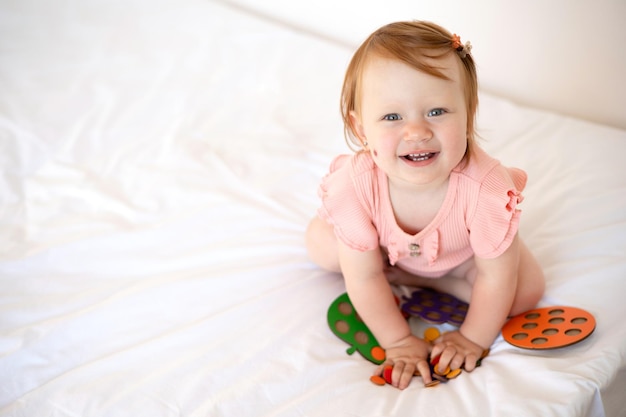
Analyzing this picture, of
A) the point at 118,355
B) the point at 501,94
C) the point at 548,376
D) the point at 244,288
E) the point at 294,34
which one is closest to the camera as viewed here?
the point at 548,376

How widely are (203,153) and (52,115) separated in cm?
44

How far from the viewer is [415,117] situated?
880 millimetres

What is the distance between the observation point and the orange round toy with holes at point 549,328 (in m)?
0.93

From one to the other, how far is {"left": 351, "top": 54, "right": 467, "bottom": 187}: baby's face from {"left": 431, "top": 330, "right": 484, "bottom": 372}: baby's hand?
288 millimetres

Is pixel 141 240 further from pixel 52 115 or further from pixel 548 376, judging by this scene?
pixel 548 376

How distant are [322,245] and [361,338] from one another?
0.19 meters

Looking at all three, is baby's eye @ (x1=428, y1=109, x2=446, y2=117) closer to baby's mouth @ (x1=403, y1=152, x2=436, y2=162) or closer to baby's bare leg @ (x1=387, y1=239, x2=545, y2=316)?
baby's mouth @ (x1=403, y1=152, x2=436, y2=162)

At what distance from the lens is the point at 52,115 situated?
1572 millimetres

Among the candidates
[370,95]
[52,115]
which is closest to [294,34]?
[52,115]

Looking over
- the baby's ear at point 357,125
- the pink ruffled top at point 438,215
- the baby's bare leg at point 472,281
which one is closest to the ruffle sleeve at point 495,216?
the pink ruffled top at point 438,215

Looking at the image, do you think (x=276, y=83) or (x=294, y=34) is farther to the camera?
(x=294, y=34)

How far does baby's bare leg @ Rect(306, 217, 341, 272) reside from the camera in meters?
1.11

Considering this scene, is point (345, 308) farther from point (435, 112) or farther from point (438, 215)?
point (435, 112)

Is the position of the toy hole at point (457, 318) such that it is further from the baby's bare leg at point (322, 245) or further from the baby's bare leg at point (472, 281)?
the baby's bare leg at point (322, 245)
